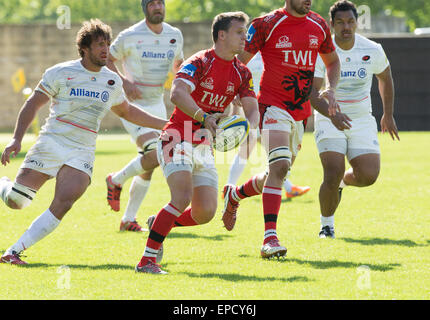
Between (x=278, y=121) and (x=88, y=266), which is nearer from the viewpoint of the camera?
(x=88, y=266)

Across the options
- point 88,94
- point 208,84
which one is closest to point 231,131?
point 208,84

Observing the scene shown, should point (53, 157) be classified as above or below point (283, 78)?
below

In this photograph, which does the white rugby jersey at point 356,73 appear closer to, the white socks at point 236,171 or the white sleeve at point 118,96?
the white sleeve at point 118,96

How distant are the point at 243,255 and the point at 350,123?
1.98 metres

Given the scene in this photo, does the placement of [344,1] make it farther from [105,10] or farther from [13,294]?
[105,10]

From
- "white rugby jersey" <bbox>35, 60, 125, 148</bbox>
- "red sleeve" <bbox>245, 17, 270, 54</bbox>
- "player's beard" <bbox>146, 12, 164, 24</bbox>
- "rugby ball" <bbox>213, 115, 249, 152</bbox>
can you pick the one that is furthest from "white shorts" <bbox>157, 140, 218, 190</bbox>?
"player's beard" <bbox>146, 12, 164, 24</bbox>

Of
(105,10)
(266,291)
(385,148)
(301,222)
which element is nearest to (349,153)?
(301,222)

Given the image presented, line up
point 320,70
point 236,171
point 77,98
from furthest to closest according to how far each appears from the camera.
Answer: point 236,171, point 320,70, point 77,98

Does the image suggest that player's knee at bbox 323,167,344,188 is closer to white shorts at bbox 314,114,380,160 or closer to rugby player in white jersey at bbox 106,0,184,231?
white shorts at bbox 314,114,380,160

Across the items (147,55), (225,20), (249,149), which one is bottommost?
(249,149)

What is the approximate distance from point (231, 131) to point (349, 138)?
245 centimetres

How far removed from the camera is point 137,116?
7.22 m

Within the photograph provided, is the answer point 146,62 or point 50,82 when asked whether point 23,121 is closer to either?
point 50,82

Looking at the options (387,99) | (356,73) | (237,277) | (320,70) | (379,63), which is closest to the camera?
(237,277)
